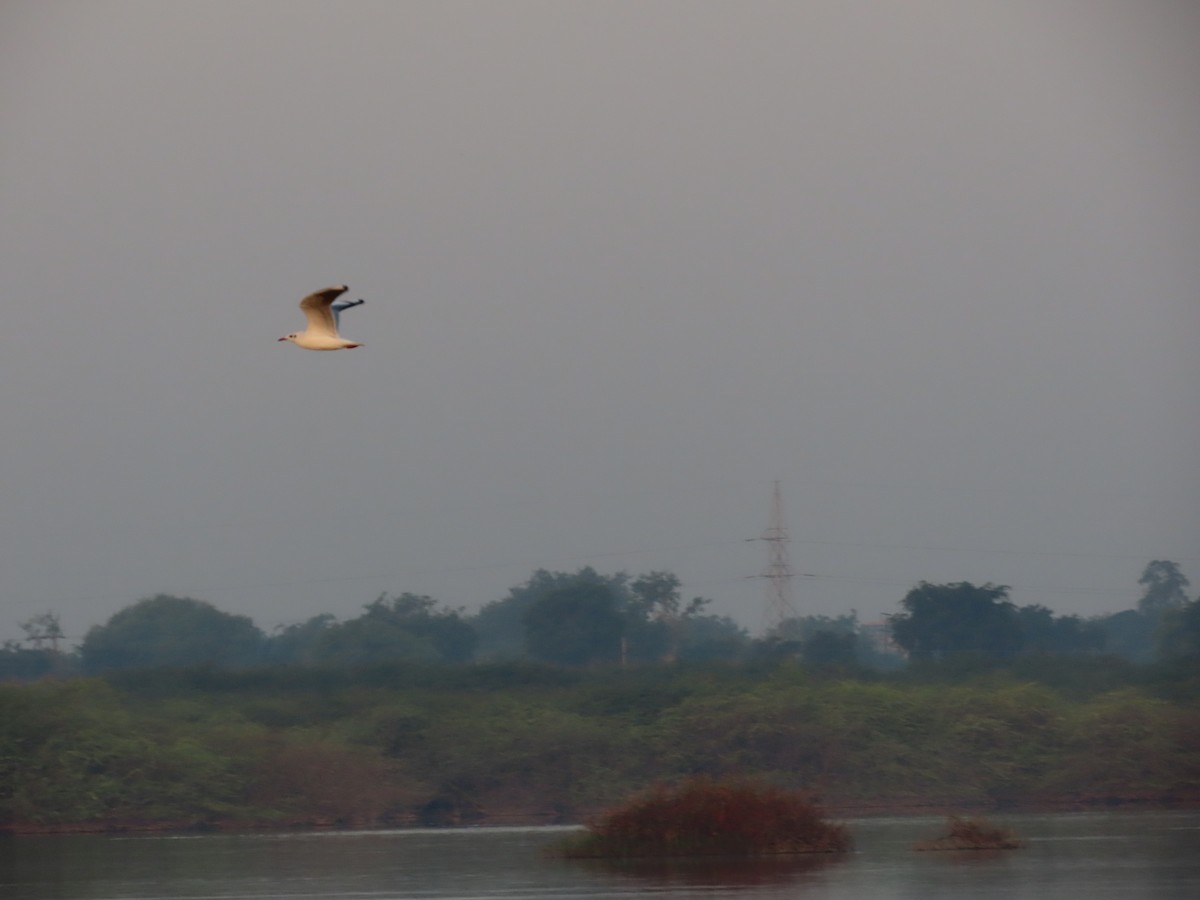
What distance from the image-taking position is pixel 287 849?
38344mm

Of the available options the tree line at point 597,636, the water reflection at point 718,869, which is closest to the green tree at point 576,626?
the tree line at point 597,636

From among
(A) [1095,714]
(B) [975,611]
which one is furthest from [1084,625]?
(A) [1095,714]

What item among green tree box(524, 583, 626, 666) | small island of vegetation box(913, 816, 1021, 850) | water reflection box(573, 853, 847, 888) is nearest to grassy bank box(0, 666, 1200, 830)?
small island of vegetation box(913, 816, 1021, 850)

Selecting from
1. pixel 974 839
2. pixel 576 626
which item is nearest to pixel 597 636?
pixel 576 626

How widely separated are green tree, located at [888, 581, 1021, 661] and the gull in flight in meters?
52.5

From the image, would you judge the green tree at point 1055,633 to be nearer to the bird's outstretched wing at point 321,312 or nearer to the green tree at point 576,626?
the green tree at point 576,626

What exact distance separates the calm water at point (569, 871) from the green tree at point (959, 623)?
3096 cm

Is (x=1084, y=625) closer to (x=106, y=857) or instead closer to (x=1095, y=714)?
(x=1095, y=714)

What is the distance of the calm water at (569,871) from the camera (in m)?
25.8

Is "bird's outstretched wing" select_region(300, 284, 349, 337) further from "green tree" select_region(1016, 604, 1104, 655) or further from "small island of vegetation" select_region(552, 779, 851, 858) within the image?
"green tree" select_region(1016, 604, 1104, 655)

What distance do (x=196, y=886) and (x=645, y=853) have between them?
26.4 ft

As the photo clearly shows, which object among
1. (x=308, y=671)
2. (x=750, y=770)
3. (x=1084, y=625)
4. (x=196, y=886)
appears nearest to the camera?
(x=196, y=886)

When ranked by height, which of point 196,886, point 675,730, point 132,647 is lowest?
point 196,886

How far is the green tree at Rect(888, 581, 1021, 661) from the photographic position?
72.9 metres
